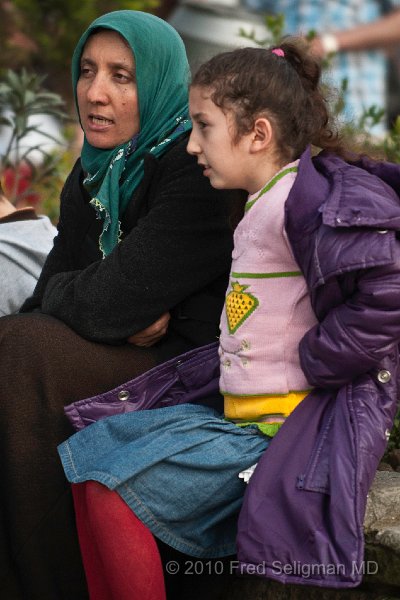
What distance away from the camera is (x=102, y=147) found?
3465mm

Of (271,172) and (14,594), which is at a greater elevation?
(271,172)

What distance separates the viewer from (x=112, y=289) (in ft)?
10.5

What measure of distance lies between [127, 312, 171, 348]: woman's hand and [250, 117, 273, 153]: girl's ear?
615 mm

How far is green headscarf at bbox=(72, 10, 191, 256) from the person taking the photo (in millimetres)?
3348

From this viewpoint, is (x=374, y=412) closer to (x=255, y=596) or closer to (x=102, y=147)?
(x=255, y=596)

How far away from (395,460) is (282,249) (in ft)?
3.13

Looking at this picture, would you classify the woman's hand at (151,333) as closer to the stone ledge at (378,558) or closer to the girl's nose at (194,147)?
the girl's nose at (194,147)

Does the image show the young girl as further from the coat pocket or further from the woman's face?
the woman's face

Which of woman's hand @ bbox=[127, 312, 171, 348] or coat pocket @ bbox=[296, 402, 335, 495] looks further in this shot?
woman's hand @ bbox=[127, 312, 171, 348]

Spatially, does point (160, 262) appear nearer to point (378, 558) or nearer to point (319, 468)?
point (319, 468)

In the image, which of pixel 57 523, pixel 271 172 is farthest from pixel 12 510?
pixel 271 172

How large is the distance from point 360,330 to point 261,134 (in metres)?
0.55

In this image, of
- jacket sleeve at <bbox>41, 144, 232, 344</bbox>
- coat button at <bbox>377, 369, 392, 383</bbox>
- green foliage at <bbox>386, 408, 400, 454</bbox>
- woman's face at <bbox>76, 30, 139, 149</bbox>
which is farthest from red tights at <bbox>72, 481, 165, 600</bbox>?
woman's face at <bbox>76, 30, 139, 149</bbox>

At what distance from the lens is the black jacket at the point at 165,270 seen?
317cm
